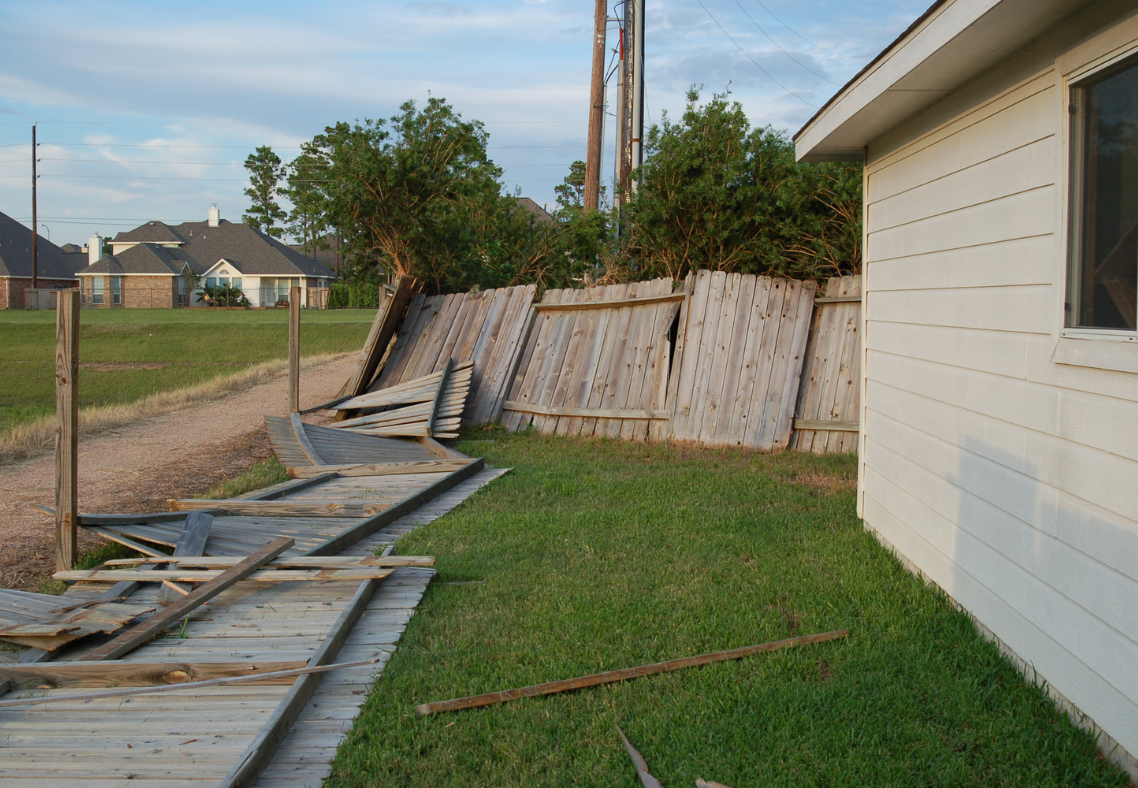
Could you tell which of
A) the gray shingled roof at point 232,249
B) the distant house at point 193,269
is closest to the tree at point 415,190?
the distant house at point 193,269

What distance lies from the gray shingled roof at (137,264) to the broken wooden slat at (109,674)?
56407mm

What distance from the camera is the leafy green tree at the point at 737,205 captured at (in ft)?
35.1

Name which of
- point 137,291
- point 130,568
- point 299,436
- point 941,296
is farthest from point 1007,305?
point 137,291

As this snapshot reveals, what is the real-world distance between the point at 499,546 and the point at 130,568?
2.13m

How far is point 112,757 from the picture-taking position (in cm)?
295

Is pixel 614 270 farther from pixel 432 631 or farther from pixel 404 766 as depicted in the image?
pixel 404 766

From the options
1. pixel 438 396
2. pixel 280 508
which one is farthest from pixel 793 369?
pixel 280 508

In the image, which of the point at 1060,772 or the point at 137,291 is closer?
the point at 1060,772

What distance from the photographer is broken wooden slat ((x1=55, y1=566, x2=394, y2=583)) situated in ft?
14.9

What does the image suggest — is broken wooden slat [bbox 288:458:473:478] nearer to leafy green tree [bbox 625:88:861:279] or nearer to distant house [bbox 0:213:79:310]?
leafy green tree [bbox 625:88:861:279]

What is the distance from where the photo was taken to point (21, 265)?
170 feet

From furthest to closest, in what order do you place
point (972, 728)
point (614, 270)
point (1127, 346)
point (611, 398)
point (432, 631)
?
point (614, 270), point (611, 398), point (432, 631), point (972, 728), point (1127, 346)

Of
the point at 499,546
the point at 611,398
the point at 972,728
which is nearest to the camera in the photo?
the point at 972,728

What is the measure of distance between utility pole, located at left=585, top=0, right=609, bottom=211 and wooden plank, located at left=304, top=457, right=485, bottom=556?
8898 mm
